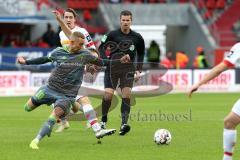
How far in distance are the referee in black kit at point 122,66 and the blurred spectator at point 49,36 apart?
22.6 meters

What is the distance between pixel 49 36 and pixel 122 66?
22.9m

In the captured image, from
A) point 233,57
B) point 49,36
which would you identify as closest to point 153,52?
point 49,36

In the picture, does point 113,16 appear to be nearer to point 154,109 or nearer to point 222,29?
point 222,29

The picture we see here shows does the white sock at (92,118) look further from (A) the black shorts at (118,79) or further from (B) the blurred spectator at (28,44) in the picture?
(B) the blurred spectator at (28,44)

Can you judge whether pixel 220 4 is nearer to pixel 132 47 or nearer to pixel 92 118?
pixel 132 47

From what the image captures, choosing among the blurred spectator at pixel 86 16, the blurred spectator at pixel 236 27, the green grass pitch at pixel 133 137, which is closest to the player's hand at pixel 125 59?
the green grass pitch at pixel 133 137

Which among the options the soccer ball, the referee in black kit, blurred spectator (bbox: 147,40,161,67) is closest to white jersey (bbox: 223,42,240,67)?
the soccer ball

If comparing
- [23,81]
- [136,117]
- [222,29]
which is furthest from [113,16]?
[136,117]

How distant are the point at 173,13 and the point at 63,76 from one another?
98.0ft

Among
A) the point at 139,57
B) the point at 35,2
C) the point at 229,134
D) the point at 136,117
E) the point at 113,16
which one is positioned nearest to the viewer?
the point at 229,134

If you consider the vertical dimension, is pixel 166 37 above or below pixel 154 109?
above

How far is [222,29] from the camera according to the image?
143ft

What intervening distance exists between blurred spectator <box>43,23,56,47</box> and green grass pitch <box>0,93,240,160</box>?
13.8 metres

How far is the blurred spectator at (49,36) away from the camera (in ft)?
127
